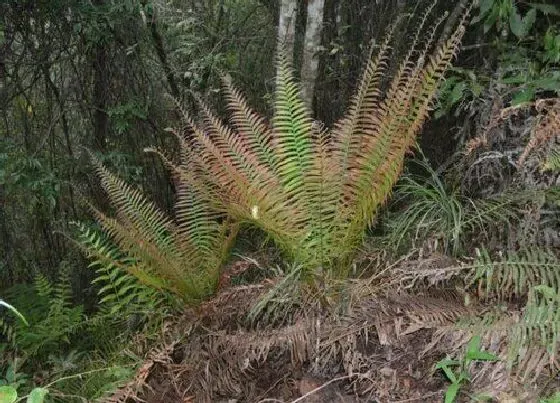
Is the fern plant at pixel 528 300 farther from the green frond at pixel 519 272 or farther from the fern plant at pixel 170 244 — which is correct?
the fern plant at pixel 170 244

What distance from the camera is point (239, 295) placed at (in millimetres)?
2893

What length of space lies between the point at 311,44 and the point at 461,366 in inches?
77.2

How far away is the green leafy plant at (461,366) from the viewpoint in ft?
7.23

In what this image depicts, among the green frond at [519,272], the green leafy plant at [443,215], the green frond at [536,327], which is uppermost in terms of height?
the green leafy plant at [443,215]

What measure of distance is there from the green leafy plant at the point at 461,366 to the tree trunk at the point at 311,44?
5.73 feet

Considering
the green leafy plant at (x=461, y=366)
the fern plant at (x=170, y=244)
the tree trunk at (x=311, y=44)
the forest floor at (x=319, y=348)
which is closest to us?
the green leafy plant at (x=461, y=366)

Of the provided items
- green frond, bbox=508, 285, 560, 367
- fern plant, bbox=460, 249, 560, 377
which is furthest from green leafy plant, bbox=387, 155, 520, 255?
green frond, bbox=508, 285, 560, 367

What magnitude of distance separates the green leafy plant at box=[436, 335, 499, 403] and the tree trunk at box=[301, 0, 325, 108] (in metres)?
1.75

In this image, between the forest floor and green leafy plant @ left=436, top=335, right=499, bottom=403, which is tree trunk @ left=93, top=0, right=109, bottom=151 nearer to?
the forest floor

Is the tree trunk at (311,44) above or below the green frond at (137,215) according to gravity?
above

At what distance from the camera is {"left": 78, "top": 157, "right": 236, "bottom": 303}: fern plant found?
298 centimetres

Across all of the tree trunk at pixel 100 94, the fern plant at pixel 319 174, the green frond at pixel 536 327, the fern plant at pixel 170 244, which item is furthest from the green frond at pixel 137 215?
the green frond at pixel 536 327

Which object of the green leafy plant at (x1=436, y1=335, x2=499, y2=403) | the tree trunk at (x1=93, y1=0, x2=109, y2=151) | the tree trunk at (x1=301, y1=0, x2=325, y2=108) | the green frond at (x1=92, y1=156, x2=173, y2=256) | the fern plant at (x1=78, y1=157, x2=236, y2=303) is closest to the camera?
the green leafy plant at (x1=436, y1=335, x2=499, y2=403)

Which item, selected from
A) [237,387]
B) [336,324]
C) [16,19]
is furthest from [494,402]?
[16,19]
